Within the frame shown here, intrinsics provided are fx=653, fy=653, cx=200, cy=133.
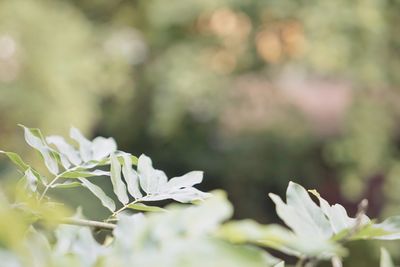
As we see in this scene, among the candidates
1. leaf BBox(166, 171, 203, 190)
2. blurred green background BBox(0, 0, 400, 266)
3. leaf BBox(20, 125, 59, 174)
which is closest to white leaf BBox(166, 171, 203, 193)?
leaf BBox(166, 171, 203, 190)

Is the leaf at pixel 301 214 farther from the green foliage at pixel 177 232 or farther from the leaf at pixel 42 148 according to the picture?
the leaf at pixel 42 148

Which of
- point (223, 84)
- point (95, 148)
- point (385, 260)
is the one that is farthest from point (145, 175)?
point (223, 84)

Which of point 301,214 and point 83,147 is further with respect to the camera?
point 83,147

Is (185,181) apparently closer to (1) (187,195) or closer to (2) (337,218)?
(1) (187,195)

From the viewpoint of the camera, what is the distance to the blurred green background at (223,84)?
14.4 feet

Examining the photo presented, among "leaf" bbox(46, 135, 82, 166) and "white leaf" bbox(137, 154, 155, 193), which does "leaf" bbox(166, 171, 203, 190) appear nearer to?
"white leaf" bbox(137, 154, 155, 193)

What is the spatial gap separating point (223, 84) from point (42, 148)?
455cm

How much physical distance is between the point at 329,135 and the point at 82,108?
116 inches

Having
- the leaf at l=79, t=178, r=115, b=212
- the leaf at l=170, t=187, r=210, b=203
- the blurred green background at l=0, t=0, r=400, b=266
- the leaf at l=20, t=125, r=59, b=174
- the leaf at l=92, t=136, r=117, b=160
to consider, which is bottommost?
the leaf at l=170, t=187, r=210, b=203

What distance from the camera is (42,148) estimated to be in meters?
0.57

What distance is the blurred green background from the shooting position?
439 cm

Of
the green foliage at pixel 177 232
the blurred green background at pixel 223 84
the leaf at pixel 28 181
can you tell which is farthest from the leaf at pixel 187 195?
the blurred green background at pixel 223 84

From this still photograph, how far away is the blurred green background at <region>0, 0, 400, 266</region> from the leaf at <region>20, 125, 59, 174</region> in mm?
3371

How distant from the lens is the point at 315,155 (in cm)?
632
